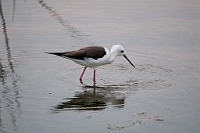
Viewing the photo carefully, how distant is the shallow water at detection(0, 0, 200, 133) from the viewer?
691 centimetres

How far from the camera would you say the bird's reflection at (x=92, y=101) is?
7.39 metres

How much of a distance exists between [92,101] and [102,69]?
2265 millimetres

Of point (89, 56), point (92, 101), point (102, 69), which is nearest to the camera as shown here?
point (92, 101)

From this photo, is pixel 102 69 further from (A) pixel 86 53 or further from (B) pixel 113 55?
(A) pixel 86 53

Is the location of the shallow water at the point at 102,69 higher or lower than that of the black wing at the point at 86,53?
lower

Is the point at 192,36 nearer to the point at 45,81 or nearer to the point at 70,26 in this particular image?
the point at 70,26

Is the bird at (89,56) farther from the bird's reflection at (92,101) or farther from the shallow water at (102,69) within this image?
the bird's reflection at (92,101)

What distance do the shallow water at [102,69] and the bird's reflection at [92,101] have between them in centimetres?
2

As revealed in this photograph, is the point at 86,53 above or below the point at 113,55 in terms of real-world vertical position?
above

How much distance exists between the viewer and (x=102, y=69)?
9.94 meters

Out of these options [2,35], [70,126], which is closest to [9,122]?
[70,126]

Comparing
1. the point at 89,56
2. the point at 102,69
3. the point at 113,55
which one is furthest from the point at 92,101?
the point at 102,69

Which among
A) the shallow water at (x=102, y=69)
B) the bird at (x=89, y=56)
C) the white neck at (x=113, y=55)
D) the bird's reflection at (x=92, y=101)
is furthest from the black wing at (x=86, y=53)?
the bird's reflection at (x=92, y=101)

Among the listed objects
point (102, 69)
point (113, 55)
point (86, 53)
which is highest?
point (86, 53)
